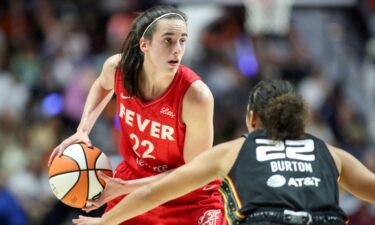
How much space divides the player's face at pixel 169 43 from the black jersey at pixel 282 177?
1285 millimetres

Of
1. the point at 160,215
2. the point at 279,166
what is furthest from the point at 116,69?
the point at 279,166

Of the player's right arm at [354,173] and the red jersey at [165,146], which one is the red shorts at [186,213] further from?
the player's right arm at [354,173]

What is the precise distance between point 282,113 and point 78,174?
6.48ft

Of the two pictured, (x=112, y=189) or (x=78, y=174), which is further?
(x=78, y=174)

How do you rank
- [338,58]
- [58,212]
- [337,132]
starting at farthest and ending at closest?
[338,58]
[337,132]
[58,212]

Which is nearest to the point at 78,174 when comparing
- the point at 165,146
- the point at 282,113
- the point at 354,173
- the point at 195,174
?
the point at 165,146

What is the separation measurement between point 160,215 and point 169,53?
119 centimetres

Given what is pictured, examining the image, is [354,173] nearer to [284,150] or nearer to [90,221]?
[284,150]

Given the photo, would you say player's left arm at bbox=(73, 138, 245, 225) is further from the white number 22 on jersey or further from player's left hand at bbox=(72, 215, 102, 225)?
player's left hand at bbox=(72, 215, 102, 225)

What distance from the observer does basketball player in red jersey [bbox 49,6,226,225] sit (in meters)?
5.90

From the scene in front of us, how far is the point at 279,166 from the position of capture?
15.2 feet

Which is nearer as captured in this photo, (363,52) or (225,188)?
(225,188)

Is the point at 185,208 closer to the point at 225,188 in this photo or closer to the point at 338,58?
the point at 225,188

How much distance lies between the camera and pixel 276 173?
182 inches
